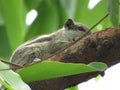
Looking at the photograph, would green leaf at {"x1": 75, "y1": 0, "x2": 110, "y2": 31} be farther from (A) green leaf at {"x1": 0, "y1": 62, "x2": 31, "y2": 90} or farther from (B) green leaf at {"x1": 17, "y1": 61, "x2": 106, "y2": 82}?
(A) green leaf at {"x1": 0, "y1": 62, "x2": 31, "y2": 90}

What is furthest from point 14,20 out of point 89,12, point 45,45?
point 89,12

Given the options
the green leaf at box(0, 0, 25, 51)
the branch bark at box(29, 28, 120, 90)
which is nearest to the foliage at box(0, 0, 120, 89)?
the green leaf at box(0, 0, 25, 51)

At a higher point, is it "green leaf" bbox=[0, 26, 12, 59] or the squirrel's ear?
the squirrel's ear

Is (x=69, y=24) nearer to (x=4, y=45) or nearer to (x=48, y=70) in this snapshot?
(x=4, y=45)

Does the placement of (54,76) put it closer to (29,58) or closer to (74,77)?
(74,77)

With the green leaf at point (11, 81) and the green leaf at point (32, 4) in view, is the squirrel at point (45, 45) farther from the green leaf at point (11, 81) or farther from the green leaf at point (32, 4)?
the green leaf at point (11, 81)

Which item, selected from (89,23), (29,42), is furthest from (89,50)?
(29,42)
